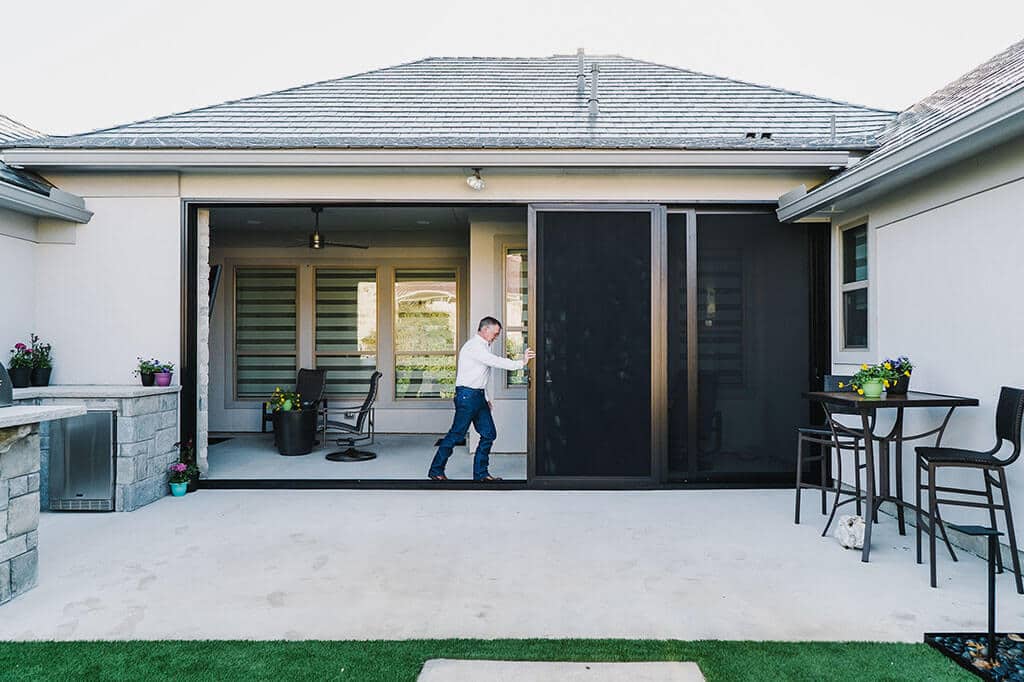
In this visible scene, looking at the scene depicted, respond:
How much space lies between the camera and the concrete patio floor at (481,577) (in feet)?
9.91

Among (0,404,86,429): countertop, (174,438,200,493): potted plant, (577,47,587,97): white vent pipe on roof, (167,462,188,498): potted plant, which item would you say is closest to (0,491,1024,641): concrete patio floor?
(167,462,188,498): potted plant

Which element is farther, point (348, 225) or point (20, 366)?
point (348, 225)

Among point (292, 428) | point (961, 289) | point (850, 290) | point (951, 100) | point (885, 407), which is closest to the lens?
point (885, 407)

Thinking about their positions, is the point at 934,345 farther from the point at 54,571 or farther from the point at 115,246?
the point at 115,246

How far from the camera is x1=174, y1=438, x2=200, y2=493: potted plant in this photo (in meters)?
5.84

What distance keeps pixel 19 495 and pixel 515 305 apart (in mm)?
A: 5241

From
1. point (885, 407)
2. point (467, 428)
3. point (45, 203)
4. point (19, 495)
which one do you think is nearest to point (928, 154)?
point (885, 407)

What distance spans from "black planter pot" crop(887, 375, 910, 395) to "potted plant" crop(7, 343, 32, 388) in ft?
22.1

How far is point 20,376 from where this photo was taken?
5.43 m

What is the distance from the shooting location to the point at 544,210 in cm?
594

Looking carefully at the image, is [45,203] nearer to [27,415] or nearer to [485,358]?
[27,415]

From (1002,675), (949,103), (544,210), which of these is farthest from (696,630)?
(949,103)

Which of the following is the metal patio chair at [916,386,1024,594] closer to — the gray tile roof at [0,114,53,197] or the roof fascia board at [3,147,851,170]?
the roof fascia board at [3,147,851,170]

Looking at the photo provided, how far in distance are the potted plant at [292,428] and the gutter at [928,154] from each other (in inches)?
229
